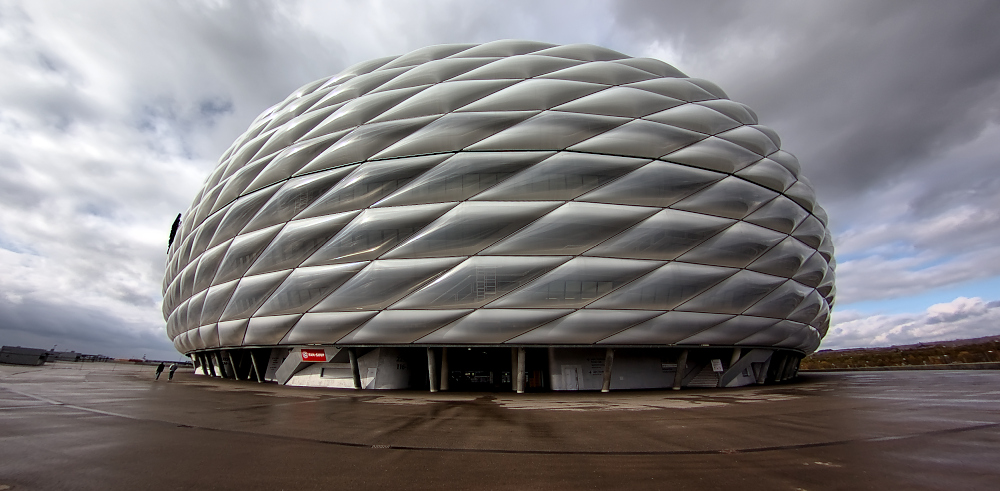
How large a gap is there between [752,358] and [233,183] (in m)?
24.9

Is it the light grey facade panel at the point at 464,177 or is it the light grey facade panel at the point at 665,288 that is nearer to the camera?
the light grey facade panel at the point at 665,288

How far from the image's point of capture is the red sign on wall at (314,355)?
15.5m

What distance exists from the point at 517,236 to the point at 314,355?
30.4ft

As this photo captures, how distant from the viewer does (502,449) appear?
4828 millimetres

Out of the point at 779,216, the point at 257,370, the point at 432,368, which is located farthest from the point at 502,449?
the point at 257,370

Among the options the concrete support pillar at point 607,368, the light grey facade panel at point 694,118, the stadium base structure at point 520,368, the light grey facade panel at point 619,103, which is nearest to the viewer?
the concrete support pillar at point 607,368

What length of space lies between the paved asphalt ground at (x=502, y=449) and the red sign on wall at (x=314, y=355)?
7.44 meters

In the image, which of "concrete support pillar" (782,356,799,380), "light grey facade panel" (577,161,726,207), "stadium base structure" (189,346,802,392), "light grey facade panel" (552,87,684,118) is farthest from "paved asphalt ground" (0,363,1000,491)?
"concrete support pillar" (782,356,799,380)

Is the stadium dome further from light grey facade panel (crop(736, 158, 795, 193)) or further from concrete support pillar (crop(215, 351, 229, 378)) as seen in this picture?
concrete support pillar (crop(215, 351, 229, 378))

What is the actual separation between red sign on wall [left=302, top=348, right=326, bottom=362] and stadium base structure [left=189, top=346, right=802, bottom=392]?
1.5 inches

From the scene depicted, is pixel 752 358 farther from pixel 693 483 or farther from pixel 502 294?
pixel 693 483

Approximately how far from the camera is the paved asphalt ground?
3.54 metres

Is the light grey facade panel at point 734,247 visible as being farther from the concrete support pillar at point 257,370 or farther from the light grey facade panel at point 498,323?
the concrete support pillar at point 257,370

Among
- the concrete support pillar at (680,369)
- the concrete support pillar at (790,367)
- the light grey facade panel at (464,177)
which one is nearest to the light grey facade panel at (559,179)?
the light grey facade panel at (464,177)
